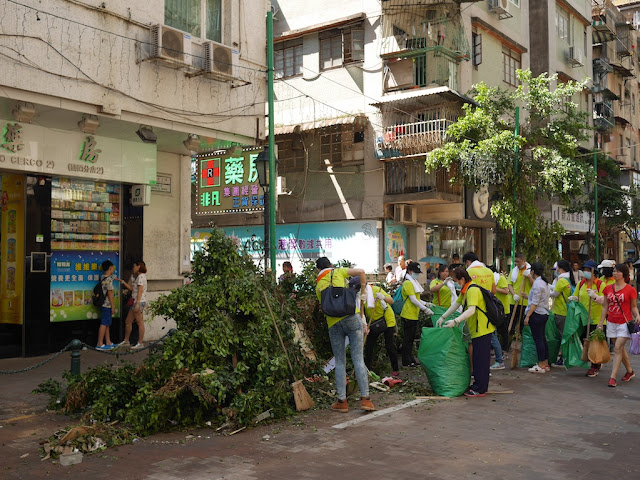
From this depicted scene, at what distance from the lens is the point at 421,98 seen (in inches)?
815

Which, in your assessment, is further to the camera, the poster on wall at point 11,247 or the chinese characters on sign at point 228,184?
the chinese characters on sign at point 228,184

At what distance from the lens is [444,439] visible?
6.20 metres

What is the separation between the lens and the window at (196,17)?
12.4 m

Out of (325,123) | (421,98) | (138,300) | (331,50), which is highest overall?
(331,50)

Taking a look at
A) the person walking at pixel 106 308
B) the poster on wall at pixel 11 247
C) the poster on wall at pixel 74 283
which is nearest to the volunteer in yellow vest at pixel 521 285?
the person walking at pixel 106 308

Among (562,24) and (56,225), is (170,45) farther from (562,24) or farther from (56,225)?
(562,24)

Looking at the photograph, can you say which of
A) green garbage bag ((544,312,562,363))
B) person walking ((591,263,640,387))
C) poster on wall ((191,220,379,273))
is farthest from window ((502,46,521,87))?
person walking ((591,263,640,387))

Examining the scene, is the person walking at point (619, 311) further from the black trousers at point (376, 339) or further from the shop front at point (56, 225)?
the shop front at point (56, 225)

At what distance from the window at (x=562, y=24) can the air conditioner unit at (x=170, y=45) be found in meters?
23.0

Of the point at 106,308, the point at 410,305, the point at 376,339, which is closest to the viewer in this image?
the point at 376,339

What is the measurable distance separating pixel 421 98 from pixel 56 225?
1269cm

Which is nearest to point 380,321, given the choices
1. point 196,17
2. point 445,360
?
point 445,360

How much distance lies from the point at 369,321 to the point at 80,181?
20.7 feet

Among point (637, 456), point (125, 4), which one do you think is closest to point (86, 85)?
point (125, 4)
